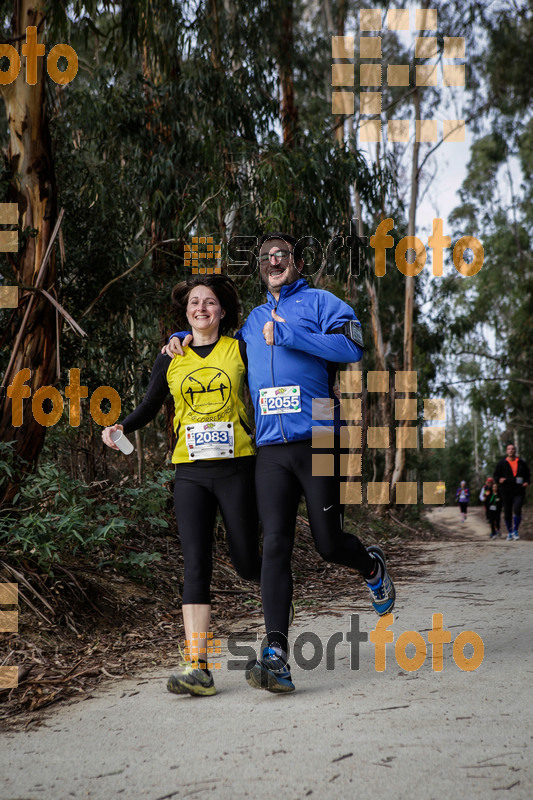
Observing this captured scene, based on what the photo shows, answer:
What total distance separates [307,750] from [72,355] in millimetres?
5012

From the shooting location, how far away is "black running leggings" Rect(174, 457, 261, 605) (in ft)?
11.3

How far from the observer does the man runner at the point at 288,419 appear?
3.35 metres

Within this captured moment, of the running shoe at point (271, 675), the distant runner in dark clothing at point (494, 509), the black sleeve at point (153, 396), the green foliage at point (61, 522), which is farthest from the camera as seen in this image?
the distant runner in dark clothing at point (494, 509)

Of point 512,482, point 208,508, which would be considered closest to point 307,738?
point 208,508

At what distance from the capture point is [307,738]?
8.73 ft

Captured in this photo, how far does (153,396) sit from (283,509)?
0.82 m

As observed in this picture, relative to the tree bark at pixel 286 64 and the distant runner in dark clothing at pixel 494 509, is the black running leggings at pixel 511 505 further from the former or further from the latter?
the tree bark at pixel 286 64

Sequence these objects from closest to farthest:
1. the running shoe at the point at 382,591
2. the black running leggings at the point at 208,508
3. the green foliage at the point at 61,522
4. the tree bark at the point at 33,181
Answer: the black running leggings at the point at 208,508
the running shoe at the point at 382,591
the green foliage at the point at 61,522
the tree bark at the point at 33,181

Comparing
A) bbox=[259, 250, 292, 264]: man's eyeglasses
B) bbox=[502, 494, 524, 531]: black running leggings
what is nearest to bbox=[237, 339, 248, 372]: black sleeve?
bbox=[259, 250, 292, 264]: man's eyeglasses

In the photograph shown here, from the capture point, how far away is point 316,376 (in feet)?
11.4

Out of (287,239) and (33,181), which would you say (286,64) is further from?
(287,239)

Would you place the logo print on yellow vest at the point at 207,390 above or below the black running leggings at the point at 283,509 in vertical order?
above

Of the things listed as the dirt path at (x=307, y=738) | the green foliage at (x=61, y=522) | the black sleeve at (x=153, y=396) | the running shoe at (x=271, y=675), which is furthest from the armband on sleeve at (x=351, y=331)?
the green foliage at (x=61, y=522)

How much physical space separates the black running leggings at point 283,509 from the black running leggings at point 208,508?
0.07 meters
